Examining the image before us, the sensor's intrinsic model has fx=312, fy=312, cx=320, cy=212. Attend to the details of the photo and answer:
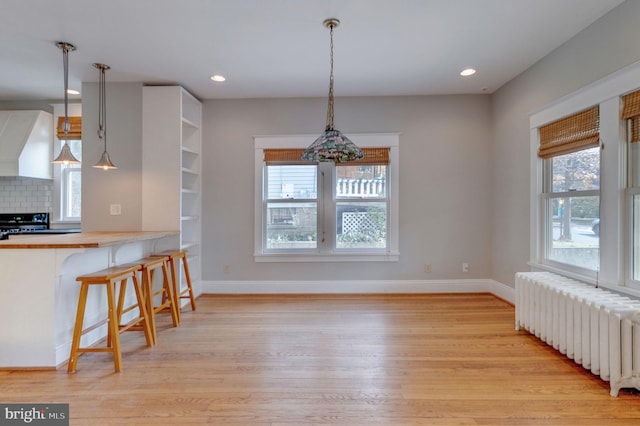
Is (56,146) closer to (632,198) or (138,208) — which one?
(138,208)

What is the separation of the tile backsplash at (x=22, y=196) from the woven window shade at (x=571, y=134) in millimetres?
6701

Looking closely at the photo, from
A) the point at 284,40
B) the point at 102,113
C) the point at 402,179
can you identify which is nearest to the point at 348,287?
the point at 402,179

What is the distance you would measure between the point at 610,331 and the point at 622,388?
431 mm

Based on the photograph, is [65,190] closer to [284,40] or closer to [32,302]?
[32,302]

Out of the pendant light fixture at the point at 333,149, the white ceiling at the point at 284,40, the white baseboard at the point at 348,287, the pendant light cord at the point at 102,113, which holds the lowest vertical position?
the white baseboard at the point at 348,287

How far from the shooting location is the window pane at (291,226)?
4516 mm

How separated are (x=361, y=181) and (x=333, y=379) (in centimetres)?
282

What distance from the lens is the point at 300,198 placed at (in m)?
4.51

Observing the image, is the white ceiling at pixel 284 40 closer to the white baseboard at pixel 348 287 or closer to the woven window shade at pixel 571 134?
the woven window shade at pixel 571 134

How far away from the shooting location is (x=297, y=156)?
4.43 m

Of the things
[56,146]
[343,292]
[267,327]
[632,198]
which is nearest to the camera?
[632,198]

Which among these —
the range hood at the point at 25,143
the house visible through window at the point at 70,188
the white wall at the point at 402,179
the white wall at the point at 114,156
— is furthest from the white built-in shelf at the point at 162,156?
the range hood at the point at 25,143

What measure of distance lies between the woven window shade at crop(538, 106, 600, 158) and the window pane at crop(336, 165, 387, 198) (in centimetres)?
188

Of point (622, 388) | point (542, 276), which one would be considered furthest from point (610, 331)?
point (542, 276)
